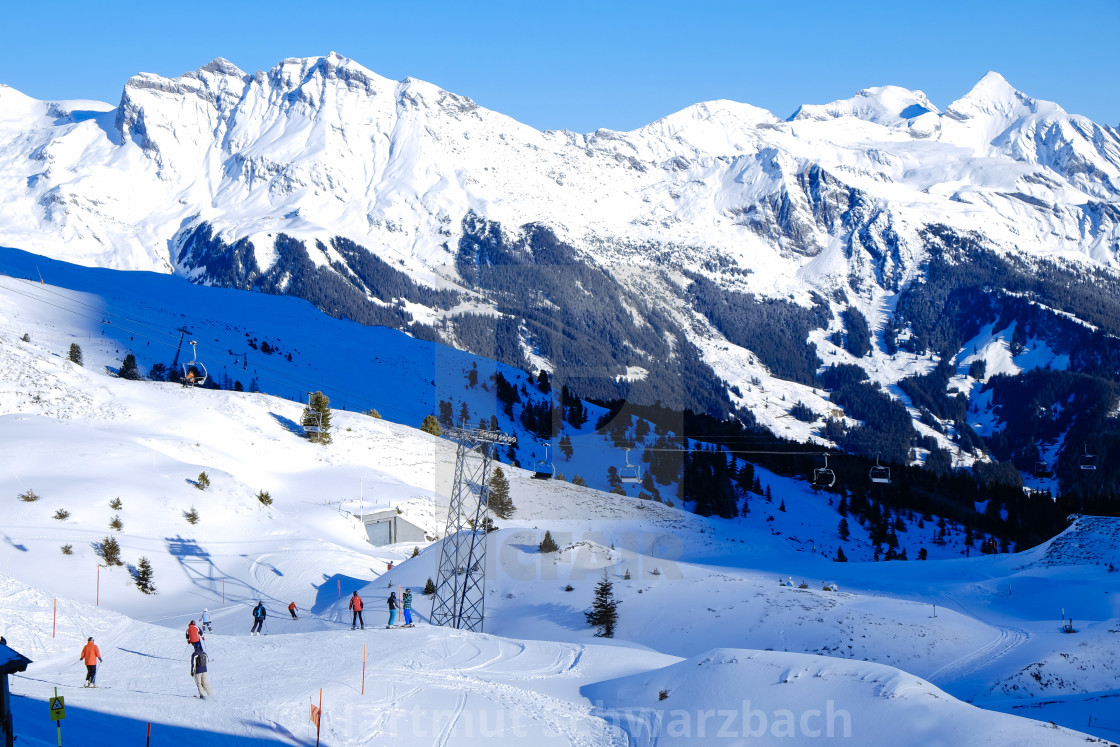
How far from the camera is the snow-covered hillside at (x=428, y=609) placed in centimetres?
2497

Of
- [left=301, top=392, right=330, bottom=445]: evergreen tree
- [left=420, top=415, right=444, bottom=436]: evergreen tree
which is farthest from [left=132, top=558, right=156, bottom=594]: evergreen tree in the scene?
[left=420, top=415, right=444, bottom=436]: evergreen tree

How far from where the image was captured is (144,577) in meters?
48.9

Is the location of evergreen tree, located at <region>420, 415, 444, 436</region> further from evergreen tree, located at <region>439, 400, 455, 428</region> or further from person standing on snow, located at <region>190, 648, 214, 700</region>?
person standing on snow, located at <region>190, 648, 214, 700</region>

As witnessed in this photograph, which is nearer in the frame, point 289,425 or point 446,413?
point 289,425

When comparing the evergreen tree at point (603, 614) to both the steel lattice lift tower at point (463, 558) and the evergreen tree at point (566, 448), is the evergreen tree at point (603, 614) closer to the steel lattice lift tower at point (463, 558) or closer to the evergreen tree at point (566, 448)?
the steel lattice lift tower at point (463, 558)

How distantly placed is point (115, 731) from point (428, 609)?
23624 millimetres

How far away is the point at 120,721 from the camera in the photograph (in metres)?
22.9

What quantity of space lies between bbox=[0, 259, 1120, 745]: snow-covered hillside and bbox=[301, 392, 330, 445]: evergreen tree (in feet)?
3.95

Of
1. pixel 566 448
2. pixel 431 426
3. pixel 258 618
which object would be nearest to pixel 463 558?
pixel 258 618

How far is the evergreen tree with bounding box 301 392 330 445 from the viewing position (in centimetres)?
8581

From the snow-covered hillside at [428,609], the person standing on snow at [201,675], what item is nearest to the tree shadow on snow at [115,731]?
the snow-covered hillside at [428,609]

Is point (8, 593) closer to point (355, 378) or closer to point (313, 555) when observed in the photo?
point (313, 555)

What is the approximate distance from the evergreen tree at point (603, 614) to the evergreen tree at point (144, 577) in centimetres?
2301

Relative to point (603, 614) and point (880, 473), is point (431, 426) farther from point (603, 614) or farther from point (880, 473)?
point (603, 614)
